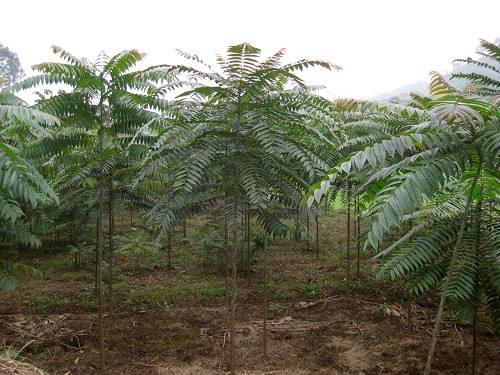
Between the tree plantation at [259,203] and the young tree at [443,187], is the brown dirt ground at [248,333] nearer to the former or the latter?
the tree plantation at [259,203]

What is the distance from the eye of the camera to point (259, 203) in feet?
11.3

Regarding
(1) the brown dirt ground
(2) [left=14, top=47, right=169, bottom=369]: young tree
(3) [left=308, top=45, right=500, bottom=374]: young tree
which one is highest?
(2) [left=14, top=47, right=169, bottom=369]: young tree

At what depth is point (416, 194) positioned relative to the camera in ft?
8.14

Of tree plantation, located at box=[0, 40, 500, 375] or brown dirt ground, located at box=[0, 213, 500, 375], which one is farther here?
brown dirt ground, located at box=[0, 213, 500, 375]

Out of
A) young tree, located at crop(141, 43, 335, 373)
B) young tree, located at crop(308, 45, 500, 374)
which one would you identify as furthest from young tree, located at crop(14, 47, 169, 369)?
young tree, located at crop(308, 45, 500, 374)

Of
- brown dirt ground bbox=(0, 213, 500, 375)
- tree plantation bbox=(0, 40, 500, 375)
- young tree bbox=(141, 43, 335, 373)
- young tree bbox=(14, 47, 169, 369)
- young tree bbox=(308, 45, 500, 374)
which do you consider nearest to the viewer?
young tree bbox=(308, 45, 500, 374)

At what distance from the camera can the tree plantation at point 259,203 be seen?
3012 millimetres

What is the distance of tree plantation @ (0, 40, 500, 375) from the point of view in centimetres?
301

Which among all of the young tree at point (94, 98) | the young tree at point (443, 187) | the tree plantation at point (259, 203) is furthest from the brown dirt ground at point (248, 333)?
the young tree at point (443, 187)

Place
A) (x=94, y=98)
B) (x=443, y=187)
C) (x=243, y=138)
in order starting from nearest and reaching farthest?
1. (x=443, y=187)
2. (x=243, y=138)
3. (x=94, y=98)

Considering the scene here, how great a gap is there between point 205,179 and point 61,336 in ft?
12.1

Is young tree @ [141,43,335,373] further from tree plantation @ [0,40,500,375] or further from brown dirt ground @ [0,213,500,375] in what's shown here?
brown dirt ground @ [0,213,500,375]

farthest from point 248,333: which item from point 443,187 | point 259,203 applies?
point 443,187

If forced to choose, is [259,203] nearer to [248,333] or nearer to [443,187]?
[443,187]
